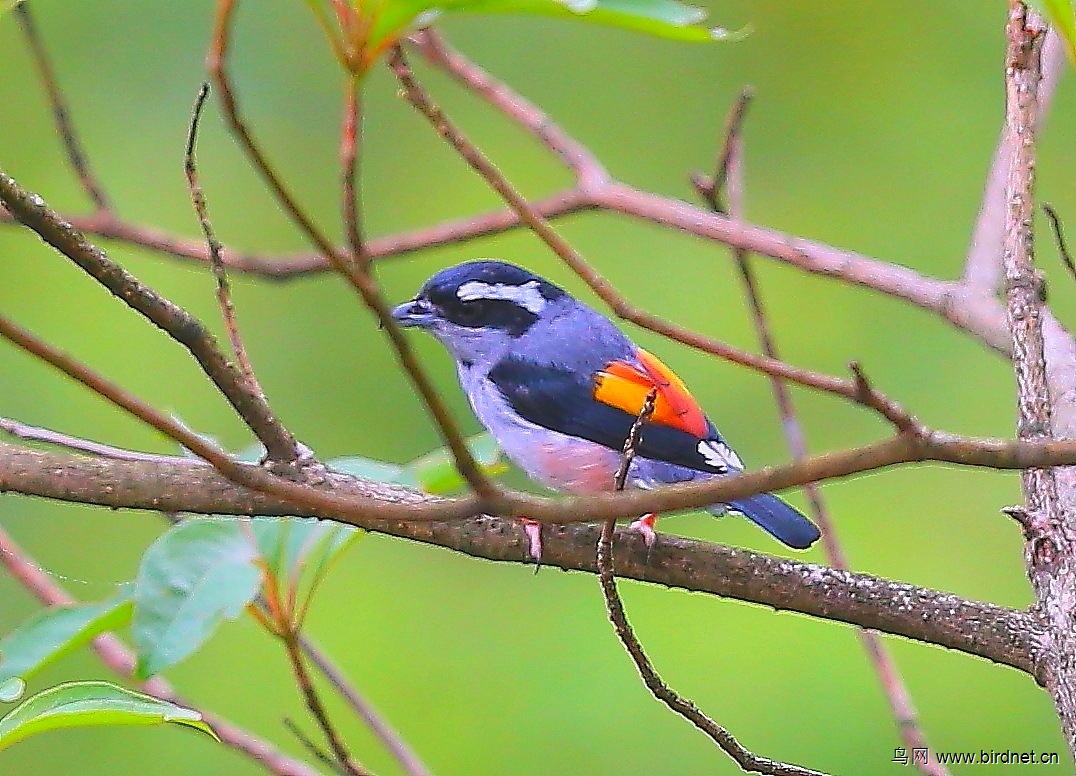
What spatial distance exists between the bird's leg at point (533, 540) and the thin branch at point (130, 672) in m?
0.32

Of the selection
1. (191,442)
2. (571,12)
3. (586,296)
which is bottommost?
(191,442)

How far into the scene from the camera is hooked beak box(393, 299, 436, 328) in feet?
5.57

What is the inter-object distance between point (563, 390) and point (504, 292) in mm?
158

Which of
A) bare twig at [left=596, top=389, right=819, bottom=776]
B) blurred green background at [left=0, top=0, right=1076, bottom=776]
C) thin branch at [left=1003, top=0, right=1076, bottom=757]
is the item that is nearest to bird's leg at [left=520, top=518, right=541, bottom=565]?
bare twig at [left=596, top=389, right=819, bottom=776]

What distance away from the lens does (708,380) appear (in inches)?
124

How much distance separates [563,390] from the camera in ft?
5.44

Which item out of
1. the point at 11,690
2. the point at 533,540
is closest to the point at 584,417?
the point at 533,540

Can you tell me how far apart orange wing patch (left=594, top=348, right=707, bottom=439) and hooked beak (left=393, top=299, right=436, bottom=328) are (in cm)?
24

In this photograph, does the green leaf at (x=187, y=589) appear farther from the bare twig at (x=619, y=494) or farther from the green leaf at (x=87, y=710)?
the bare twig at (x=619, y=494)

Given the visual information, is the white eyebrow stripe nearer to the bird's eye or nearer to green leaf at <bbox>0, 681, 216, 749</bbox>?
the bird's eye

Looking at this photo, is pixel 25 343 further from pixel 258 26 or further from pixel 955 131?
pixel 955 131

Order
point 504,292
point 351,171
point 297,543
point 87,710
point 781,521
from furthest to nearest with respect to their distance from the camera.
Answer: point 504,292 → point 781,521 → point 297,543 → point 87,710 → point 351,171

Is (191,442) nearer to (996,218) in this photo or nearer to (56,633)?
(56,633)

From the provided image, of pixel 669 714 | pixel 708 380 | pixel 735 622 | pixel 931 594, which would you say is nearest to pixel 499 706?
pixel 669 714
